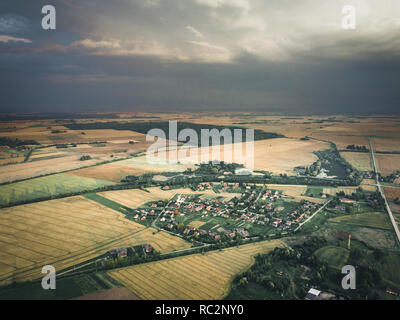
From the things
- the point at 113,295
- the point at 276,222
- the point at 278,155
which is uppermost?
the point at 278,155

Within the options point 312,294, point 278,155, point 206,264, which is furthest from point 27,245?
point 278,155

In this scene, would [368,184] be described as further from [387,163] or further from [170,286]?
[170,286]

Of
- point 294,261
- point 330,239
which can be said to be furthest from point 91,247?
point 330,239

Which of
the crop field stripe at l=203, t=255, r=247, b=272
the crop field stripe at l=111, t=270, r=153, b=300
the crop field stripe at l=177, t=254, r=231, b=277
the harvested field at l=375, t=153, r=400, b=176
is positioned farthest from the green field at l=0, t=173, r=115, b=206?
the harvested field at l=375, t=153, r=400, b=176

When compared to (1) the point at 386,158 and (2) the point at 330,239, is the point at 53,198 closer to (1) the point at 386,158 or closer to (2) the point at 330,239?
(2) the point at 330,239

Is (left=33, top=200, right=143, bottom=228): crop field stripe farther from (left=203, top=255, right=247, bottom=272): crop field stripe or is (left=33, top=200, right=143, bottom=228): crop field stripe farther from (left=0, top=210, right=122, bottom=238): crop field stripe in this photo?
(left=203, top=255, right=247, bottom=272): crop field stripe
